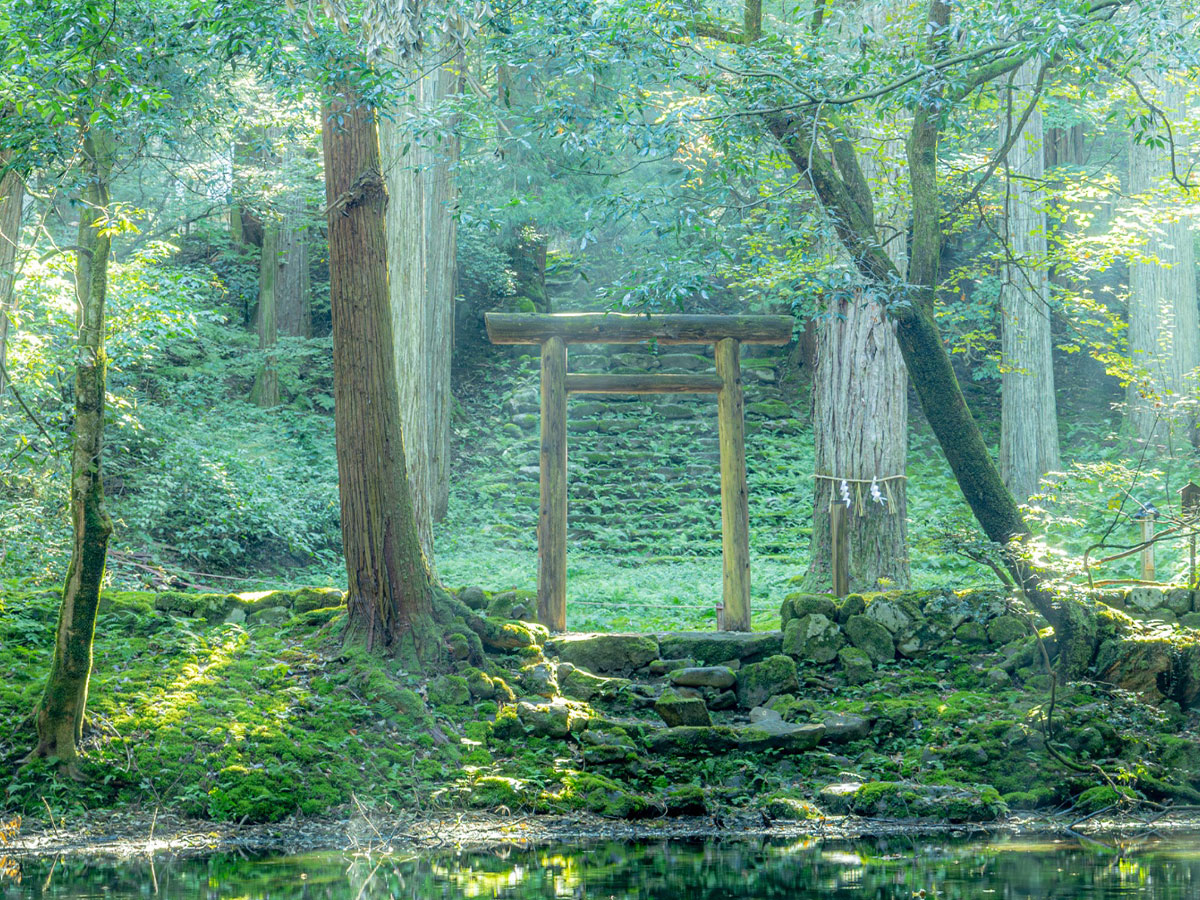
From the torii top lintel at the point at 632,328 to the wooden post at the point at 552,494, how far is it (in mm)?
149

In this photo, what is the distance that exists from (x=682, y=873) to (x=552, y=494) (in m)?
4.04

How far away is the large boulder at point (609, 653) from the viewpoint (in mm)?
8312

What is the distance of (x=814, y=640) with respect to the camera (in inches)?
332

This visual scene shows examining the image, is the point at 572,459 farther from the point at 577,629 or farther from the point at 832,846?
the point at 832,846

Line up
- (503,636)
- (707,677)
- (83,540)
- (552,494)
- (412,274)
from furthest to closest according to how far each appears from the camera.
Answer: (412,274) < (552,494) < (503,636) < (707,677) < (83,540)

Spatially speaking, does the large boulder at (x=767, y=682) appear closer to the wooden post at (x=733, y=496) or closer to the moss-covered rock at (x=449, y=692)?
the wooden post at (x=733, y=496)

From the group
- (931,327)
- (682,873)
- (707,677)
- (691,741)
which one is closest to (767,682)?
(707,677)

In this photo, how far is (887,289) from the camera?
7.50 metres

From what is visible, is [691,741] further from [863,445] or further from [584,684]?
[863,445]

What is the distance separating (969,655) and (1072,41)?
14.2 feet

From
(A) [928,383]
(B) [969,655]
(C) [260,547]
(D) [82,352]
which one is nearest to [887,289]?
(A) [928,383]

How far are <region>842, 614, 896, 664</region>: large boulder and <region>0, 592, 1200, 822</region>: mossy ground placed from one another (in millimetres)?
272

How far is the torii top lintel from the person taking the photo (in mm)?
8789

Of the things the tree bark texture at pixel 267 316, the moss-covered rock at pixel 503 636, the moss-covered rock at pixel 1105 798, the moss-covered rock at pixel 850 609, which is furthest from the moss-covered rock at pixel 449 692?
the tree bark texture at pixel 267 316
